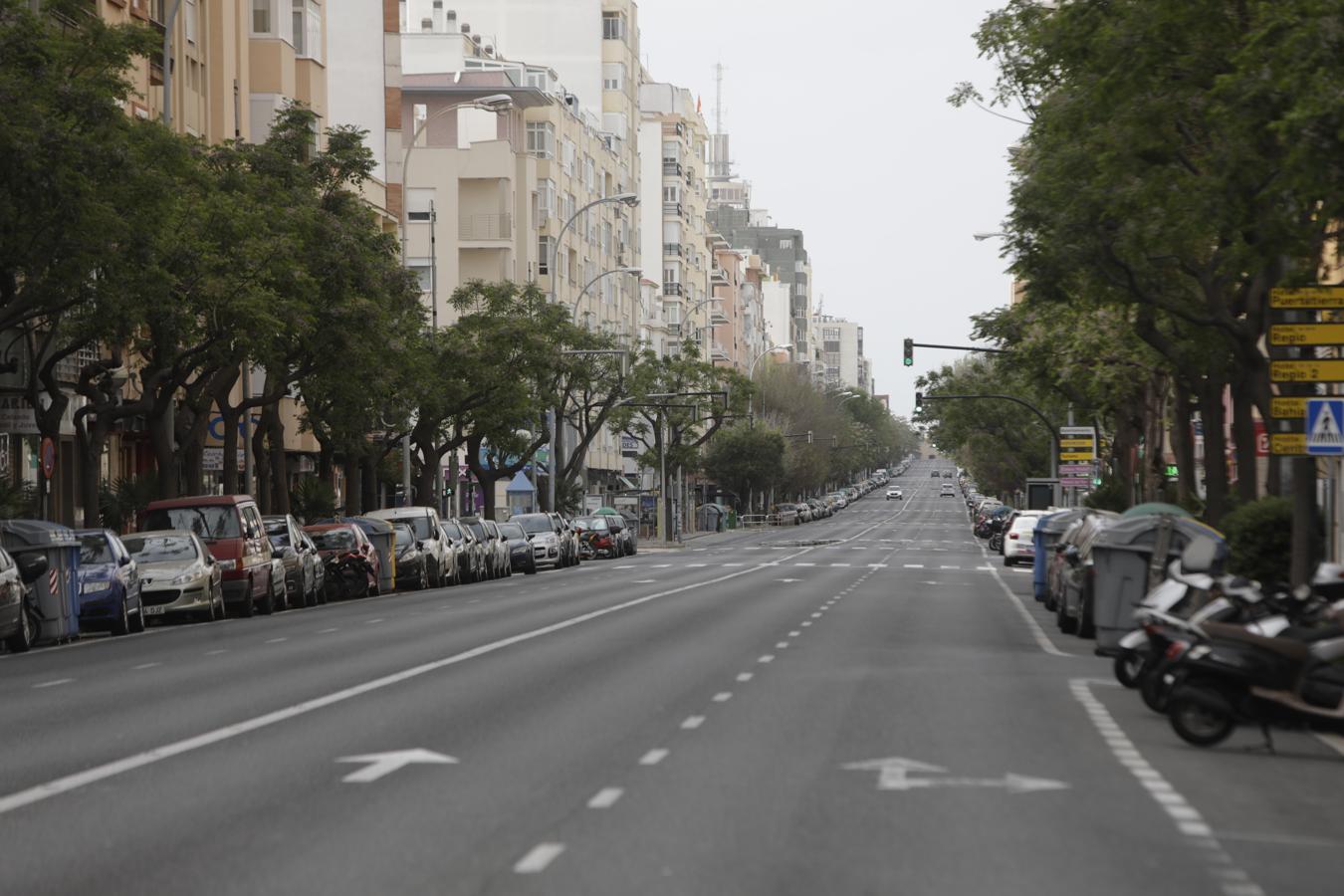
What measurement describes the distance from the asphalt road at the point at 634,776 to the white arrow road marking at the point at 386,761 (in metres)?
0.05

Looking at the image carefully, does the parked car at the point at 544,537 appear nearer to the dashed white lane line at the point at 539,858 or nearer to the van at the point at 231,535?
the van at the point at 231,535

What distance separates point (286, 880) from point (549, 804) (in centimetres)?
245

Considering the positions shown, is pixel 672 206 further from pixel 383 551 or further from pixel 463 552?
pixel 383 551

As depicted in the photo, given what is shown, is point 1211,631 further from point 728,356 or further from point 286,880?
point 728,356

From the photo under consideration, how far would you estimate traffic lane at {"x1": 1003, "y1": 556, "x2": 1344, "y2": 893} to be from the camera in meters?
9.56

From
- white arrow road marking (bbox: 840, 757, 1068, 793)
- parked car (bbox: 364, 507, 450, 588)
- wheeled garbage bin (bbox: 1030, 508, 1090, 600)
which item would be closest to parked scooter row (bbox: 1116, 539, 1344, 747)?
white arrow road marking (bbox: 840, 757, 1068, 793)

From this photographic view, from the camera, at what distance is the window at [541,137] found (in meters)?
95.8

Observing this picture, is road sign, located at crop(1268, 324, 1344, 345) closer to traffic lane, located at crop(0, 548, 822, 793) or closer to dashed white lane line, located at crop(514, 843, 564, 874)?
traffic lane, located at crop(0, 548, 822, 793)

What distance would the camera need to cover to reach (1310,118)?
62.3ft

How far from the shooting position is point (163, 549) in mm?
32188

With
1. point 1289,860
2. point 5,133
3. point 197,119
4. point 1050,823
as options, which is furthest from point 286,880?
point 197,119

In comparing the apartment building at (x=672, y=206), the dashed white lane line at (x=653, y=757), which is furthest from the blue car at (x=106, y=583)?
the apartment building at (x=672, y=206)

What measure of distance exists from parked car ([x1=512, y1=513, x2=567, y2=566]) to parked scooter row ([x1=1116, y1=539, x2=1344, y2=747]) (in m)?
45.0

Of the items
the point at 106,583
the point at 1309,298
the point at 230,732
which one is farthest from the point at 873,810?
the point at 106,583
